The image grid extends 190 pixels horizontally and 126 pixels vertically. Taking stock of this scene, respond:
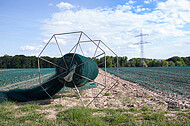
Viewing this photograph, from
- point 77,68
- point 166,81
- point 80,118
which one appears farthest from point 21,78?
point 80,118

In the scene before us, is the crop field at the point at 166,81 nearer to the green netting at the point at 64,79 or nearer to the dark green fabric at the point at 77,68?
the dark green fabric at the point at 77,68

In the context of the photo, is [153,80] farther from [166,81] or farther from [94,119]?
[94,119]

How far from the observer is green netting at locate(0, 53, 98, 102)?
6.77m

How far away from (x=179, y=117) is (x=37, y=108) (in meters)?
4.67

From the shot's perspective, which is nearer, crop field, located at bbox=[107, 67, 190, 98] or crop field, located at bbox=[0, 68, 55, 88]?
crop field, located at bbox=[107, 67, 190, 98]

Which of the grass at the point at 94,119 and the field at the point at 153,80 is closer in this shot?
the grass at the point at 94,119

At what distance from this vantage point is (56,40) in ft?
24.1

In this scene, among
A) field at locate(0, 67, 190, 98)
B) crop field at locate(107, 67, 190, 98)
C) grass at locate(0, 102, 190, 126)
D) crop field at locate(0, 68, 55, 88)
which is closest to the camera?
grass at locate(0, 102, 190, 126)

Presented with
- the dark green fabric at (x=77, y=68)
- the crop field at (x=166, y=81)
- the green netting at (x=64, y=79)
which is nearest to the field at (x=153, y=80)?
the crop field at (x=166, y=81)

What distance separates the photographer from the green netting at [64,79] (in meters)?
6.77

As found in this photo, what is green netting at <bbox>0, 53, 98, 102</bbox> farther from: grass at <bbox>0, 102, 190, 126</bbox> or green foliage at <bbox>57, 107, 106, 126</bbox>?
grass at <bbox>0, 102, 190, 126</bbox>

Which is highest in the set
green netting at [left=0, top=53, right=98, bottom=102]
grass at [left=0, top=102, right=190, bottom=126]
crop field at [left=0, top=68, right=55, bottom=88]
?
green netting at [left=0, top=53, right=98, bottom=102]

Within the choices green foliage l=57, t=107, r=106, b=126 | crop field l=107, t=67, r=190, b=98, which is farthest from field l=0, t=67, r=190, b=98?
green foliage l=57, t=107, r=106, b=126

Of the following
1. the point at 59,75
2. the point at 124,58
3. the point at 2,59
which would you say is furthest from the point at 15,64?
the point at 59,75
